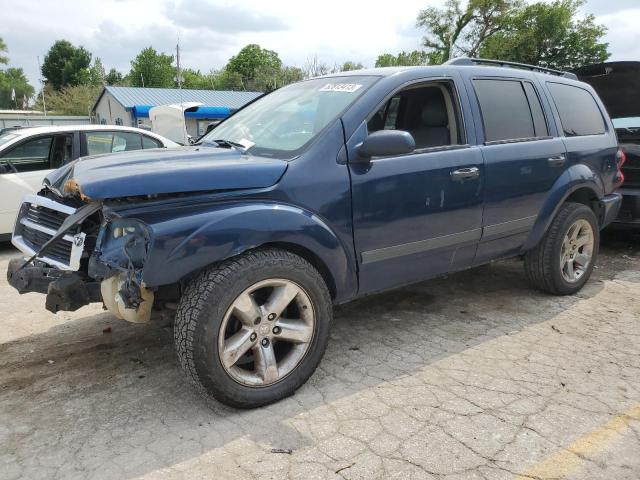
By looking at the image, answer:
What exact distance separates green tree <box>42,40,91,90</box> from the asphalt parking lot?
69668mm

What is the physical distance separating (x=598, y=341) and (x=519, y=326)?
537 mm

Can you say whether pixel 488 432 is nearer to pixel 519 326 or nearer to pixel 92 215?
pixel 519 326

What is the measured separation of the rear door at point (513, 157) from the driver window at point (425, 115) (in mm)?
208

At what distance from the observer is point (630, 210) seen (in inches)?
225

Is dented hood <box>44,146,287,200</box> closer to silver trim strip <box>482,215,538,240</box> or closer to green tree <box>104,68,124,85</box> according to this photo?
silver trim strip <box>482,215,538,240</box>

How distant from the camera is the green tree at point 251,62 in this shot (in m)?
66.8

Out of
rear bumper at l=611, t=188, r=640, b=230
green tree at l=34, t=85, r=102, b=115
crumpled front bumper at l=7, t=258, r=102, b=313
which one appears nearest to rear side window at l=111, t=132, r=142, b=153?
crumpled front bumper at l=7, t=258, r=102, b=313

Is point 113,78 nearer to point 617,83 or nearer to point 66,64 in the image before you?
point 66,64

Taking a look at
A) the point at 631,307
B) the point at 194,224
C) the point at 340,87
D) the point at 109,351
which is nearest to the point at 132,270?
the point at 194,224

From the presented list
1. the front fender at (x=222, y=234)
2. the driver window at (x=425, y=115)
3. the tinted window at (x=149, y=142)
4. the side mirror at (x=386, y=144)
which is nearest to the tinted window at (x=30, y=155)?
the tinted window at (x=149, y=142)

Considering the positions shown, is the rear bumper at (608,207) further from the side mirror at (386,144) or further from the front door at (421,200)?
the side mirror at (386,144)

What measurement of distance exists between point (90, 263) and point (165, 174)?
64 cm

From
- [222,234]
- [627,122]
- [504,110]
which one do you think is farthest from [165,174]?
[627,122]

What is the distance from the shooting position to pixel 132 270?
2455 mm
